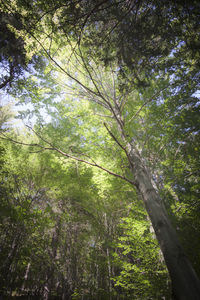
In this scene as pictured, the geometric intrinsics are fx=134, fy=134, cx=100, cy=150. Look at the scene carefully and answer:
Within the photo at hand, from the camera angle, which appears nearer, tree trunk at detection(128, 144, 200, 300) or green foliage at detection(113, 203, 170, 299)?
tree trunk at detection(128, 144, 200, 300)

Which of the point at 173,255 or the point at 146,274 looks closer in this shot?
the point at 173,255

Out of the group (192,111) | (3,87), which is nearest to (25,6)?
(3,87)

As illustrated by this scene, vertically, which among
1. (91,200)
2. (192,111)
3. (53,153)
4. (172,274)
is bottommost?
(172,274)

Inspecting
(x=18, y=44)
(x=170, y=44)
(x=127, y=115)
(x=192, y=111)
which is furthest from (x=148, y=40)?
(x=192, y=111)

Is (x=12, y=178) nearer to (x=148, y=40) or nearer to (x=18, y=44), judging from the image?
(x=18, y=44)

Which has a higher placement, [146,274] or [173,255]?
[173,255]

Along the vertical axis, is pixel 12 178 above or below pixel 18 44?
below

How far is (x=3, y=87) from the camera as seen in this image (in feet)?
14.3

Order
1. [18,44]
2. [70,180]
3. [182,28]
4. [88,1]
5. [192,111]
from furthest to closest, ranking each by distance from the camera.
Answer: [70,180], [192,111], [18,44], [182,28], [88,1]

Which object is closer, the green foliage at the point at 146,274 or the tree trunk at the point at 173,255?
the tree trunk at the point at 173,255

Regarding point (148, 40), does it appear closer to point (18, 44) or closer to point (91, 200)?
point (18, 44)

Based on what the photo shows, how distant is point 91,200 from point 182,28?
274 inches

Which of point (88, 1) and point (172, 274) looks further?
point (88, 1)

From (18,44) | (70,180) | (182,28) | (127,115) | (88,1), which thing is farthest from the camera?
(70,180)
